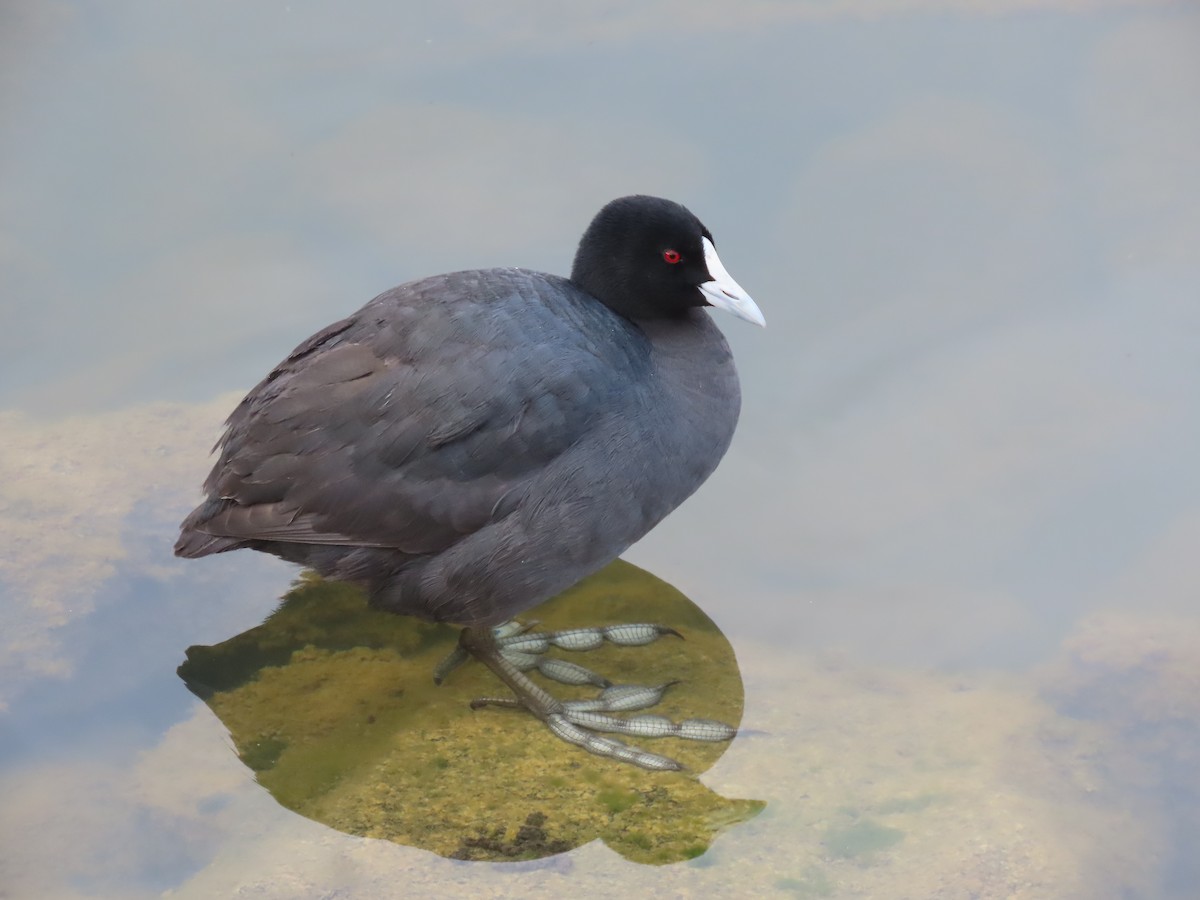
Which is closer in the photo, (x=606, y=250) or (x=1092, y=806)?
(x=1092, y=806)

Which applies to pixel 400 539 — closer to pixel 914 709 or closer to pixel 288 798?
pixel 288 798

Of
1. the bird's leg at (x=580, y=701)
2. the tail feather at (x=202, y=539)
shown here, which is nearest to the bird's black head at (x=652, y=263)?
the bird's leg at (x=580, y=701)

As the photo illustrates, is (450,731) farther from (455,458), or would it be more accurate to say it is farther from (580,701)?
(455,458)

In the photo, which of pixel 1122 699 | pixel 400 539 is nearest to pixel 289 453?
pixel 400 539

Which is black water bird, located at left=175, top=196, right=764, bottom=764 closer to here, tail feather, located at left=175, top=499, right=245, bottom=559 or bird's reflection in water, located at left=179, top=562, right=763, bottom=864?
tail feather, located at left=175, top=499, right=245, bottom=559

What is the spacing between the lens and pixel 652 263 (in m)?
4.34

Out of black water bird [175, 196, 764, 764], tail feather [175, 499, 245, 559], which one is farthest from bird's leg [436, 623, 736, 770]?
tail feather [175, 499, 245, 559]

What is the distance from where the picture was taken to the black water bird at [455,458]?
12.6 ft

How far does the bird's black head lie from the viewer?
170 inches

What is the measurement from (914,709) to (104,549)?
2.41 metres

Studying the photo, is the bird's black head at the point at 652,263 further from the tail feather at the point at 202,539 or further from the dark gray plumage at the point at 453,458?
the tail feather at the point at 202,539

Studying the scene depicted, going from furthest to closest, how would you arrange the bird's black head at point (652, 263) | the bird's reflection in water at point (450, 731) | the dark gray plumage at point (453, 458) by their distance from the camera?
1. the bird's black head at point (652, 263)
2. the dark gray plumage at point (453, 458)
3. the bird's reflection in water at point (450, 731)

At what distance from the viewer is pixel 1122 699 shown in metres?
3.90

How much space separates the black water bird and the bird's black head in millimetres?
309
